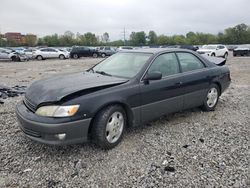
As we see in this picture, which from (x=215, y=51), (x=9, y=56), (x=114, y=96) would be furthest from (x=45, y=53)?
(x=114, y=96)

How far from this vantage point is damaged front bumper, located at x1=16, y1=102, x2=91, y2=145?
325 centimetres

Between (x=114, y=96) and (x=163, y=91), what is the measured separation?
1.08 m

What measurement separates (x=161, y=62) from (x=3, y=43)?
75.4 m

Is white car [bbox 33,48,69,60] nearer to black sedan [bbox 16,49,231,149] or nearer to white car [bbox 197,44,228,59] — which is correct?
white car [bbox 197,44,228,59]

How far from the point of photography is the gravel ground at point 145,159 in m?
Result: 3.04

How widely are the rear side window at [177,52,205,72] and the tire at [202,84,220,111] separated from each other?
22.6 inches

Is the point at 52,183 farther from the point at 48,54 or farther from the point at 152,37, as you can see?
the point at 152,37

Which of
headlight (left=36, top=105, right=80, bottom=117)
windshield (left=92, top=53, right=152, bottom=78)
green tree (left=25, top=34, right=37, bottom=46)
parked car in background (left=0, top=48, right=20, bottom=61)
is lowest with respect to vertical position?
parked car in background (left=0, top=48, right=20, bottom=61)

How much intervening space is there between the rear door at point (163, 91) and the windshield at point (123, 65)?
23 cm

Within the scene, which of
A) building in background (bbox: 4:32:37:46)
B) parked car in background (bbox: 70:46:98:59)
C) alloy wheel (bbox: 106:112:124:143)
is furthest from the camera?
building in background (bbox: 4:32:37:46)

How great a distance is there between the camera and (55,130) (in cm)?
324

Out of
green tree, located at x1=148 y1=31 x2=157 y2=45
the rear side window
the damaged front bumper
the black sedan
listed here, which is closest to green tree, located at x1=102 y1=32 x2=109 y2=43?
green tree, located at x1=148 y1=31 x2=157 y2=45

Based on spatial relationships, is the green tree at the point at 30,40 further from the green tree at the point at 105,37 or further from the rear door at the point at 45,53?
the rear door at the point at 45,53

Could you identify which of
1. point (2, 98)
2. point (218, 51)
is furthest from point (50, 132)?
point (218, 51)
